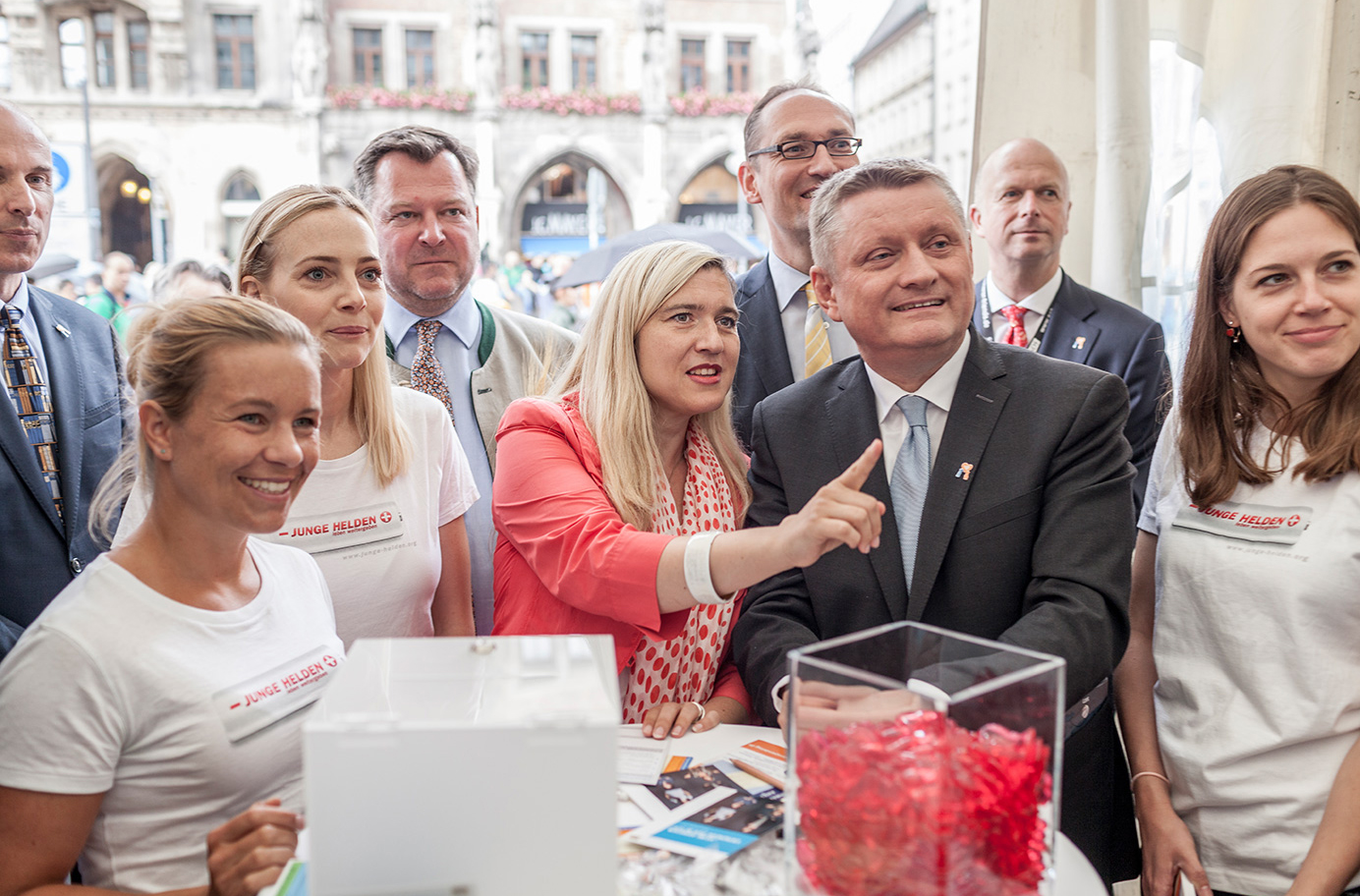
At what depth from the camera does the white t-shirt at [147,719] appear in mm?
1282

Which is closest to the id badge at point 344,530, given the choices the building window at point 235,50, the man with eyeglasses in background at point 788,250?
the man with eyeglasses in background at point 788,250

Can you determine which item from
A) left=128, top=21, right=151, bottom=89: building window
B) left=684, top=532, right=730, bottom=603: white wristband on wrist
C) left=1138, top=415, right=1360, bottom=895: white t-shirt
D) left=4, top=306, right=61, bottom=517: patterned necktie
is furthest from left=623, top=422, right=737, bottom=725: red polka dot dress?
left=128, top=21, right=151, bottom=89: building window

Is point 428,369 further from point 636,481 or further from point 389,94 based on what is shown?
point 389,94

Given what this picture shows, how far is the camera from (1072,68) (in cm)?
345

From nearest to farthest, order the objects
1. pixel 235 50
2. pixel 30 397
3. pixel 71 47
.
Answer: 1. pixel 30 397
2. pixel 71 47
3. pixel 235 50

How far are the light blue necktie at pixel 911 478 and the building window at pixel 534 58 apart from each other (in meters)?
25.1

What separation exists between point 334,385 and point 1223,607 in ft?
5.71

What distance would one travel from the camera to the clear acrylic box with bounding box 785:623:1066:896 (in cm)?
102

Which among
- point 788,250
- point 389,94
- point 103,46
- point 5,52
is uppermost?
point 103,46

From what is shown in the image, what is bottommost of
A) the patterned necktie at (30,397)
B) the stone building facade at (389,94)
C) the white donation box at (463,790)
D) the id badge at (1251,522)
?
the white donation box at (463,790)

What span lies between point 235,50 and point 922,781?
27.0 meters

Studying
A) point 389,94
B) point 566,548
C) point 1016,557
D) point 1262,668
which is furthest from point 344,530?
point 389,94

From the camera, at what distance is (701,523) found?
208 cm

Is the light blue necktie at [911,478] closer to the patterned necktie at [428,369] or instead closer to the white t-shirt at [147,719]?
the white t-shirt at [147,719]
